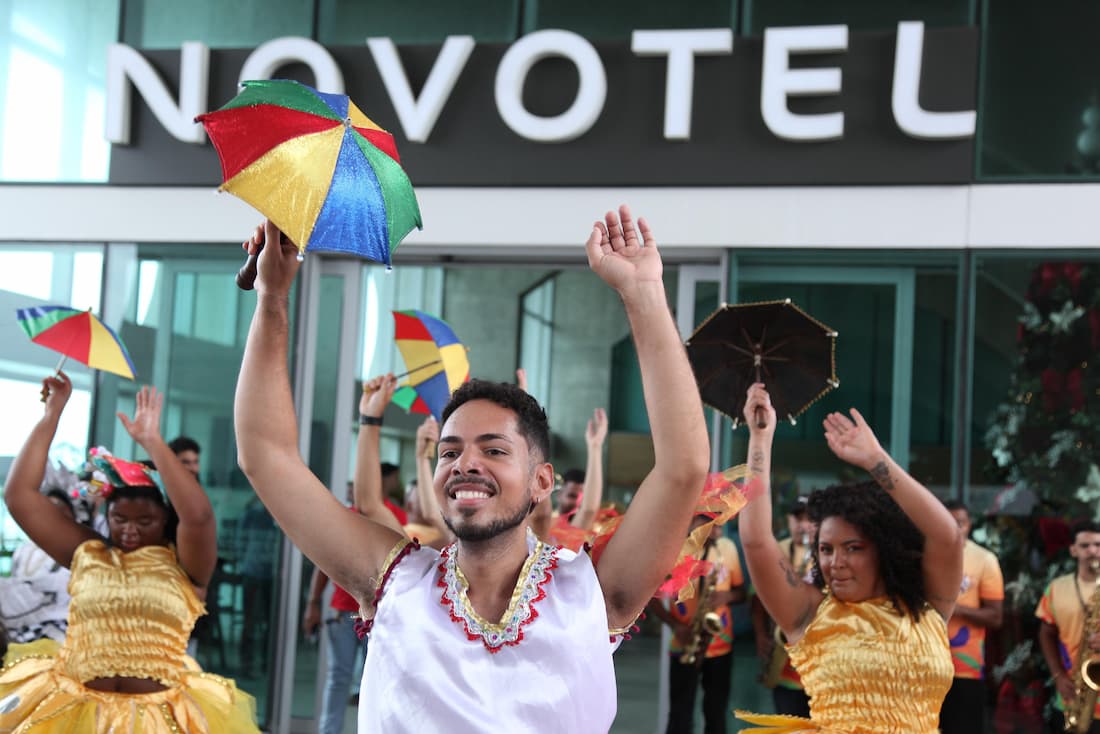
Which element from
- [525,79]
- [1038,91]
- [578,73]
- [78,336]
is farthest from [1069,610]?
[78,336]

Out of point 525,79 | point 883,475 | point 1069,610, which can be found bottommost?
point 1069,610

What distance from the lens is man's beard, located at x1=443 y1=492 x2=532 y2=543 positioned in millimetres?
2586

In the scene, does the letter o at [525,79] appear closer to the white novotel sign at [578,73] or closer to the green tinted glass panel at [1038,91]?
the white novotel sign at [578,73]

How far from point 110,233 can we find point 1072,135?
22.2 ft

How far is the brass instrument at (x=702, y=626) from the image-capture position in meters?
8.05

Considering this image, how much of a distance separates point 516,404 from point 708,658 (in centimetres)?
587

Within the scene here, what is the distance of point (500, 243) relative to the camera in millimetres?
8945

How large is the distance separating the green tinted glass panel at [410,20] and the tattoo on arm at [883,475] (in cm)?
→ 602

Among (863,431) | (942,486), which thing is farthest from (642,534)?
(942,486)

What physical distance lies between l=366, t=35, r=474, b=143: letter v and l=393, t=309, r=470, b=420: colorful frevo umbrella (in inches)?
107

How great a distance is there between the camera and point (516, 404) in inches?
109

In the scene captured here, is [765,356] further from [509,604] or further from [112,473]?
[509,604]

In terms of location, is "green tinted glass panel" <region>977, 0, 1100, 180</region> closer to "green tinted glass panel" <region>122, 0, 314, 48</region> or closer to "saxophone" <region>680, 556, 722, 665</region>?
"saxophone" <region>680, 556, 722, 665</region>

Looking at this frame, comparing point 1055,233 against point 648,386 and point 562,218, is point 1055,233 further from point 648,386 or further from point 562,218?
point 648,386
